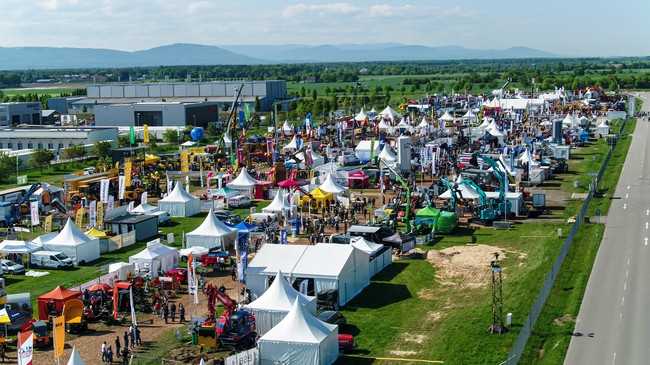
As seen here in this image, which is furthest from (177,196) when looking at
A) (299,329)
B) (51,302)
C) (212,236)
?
(299,329)

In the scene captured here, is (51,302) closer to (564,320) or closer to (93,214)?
(93,214)

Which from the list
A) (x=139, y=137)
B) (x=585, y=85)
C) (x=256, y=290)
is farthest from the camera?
(x=585, y=85)

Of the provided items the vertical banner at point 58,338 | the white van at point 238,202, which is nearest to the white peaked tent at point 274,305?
the vertical banner at point 58,338

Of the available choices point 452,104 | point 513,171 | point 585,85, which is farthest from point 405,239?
point 585,85

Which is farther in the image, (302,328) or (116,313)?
(116,313)

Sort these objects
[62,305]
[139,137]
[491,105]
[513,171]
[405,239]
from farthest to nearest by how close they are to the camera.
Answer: [491,105] → [139,137] → [513,171] → [405,239] → [62,305]

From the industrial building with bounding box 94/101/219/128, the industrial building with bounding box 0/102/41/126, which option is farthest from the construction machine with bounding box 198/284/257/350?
the industrial building with bounding box 0/102/41/126

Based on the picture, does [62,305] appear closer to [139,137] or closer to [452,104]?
[139,137]

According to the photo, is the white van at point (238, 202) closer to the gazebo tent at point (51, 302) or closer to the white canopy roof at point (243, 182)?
the white canopy roof at point (243, 182)
